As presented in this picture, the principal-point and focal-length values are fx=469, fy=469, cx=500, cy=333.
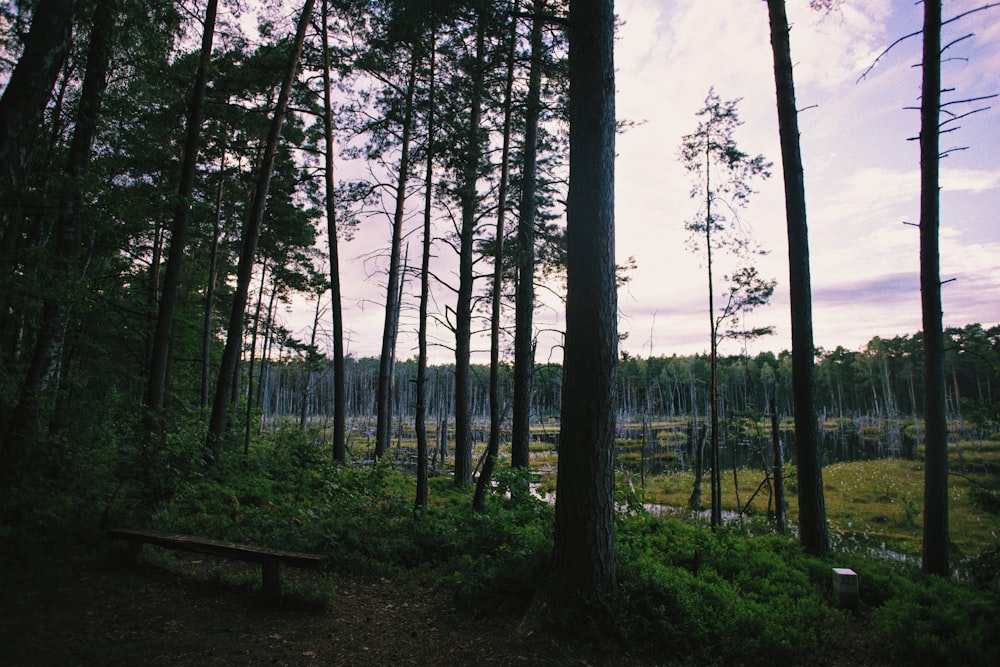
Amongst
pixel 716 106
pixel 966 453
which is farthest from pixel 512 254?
pixel 966 453

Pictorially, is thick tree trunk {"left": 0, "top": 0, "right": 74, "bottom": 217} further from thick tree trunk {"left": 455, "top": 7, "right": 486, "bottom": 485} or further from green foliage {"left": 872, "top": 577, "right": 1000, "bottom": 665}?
green foliage {"left": 872, "top": 577, "right": 1000, "bottom": 665}

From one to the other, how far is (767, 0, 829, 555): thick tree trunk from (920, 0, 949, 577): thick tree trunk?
56.5 inches

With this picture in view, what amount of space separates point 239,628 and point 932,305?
908 centimetres

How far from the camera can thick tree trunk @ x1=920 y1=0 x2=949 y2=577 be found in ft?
21.4

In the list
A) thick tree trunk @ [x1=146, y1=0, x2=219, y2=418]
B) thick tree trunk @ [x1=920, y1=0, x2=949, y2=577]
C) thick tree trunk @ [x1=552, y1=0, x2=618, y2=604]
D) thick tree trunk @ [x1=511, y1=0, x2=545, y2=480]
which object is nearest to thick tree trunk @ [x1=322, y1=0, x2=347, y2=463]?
thick tree trunk @ [x1=146, y1=0, x2=219, y2=418]

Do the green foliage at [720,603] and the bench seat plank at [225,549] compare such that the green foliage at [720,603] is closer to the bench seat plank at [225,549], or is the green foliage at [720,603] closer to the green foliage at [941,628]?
the green foliage at [941,628]

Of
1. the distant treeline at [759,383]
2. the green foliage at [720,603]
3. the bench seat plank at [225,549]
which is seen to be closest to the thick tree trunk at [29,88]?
the bench seat plank at [225,549]

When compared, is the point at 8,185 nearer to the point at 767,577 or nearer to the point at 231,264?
the point at 767,577

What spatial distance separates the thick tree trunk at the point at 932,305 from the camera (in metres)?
6.51

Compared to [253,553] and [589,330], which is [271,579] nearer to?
[253,553]

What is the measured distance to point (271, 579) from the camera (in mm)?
4105

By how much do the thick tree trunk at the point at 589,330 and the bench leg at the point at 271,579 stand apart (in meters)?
2.42

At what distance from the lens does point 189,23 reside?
8.20 m

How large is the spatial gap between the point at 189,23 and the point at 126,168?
4.21m
